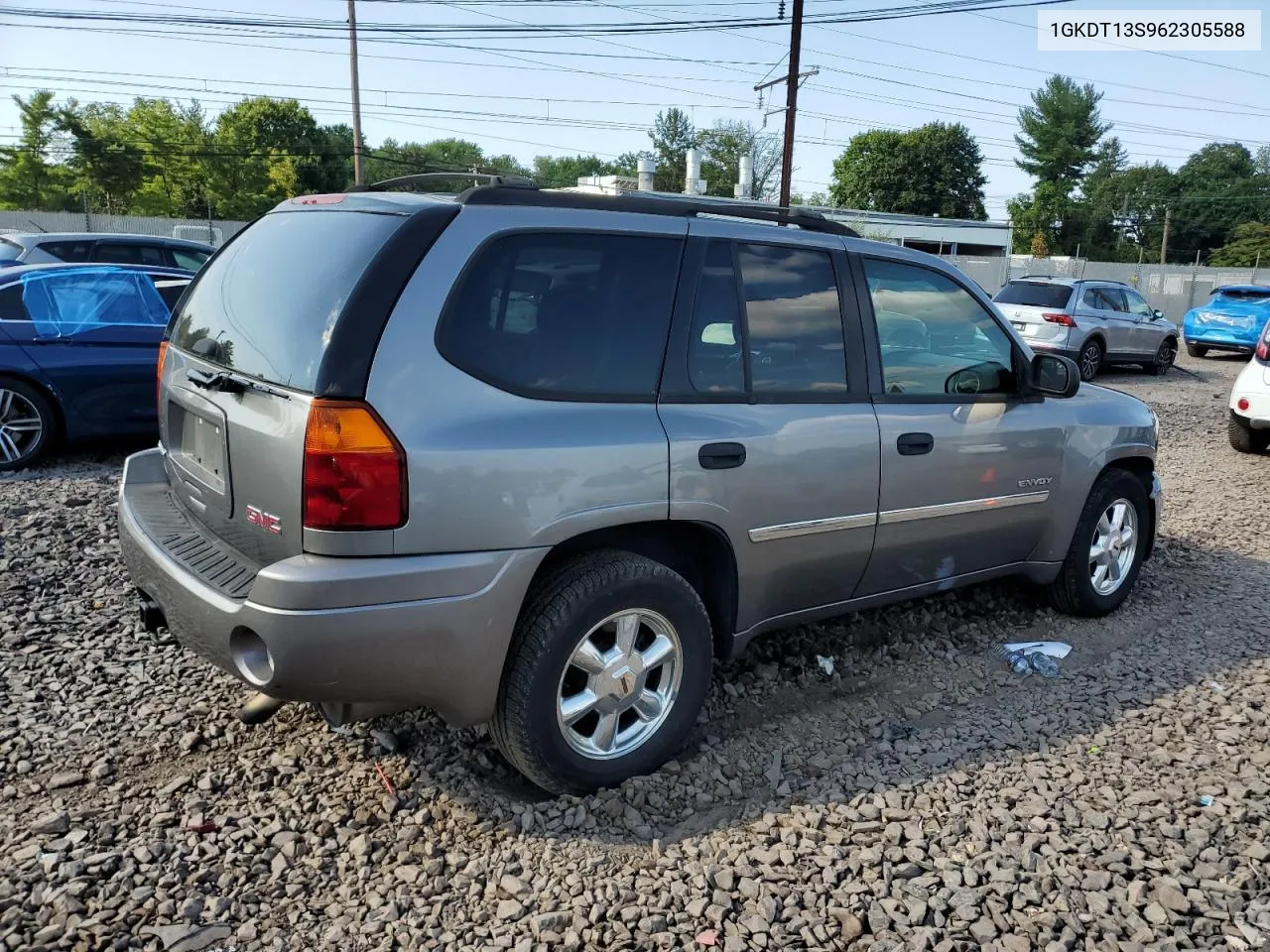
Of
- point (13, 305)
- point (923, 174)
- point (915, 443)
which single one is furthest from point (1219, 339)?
point (923, 174)

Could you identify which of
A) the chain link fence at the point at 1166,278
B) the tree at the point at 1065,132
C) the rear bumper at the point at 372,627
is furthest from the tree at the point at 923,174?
the rear bumper at the point at 372,627

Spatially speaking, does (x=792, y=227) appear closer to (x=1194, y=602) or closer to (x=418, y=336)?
(x=418, y=336)

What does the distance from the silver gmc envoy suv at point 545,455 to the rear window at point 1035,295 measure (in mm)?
13392

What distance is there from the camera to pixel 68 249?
11.1 meters

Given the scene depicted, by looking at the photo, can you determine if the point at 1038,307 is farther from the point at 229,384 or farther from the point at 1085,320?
the point at 229,384

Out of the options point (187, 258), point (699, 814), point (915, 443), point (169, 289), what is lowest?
point (699, 814)

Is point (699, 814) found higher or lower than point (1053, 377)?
lower

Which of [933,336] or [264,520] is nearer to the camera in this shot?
[264,520]

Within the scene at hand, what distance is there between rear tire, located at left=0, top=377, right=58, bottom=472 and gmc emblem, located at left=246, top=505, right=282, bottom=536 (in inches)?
212

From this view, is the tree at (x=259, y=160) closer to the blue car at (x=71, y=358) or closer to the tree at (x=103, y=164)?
the tree at (x=103, y=164)

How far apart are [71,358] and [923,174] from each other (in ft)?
261

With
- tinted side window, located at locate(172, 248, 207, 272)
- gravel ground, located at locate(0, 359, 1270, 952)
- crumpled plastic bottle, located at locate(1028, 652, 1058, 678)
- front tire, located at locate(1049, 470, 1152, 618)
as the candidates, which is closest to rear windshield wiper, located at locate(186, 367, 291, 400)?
gravel ground, located at locate(0, 359, 1270, 952)

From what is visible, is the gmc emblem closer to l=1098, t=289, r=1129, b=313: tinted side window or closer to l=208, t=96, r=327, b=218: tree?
l=1098, t=289, r=1129, b=313: tinted side window

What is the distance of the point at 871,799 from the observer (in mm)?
3182
